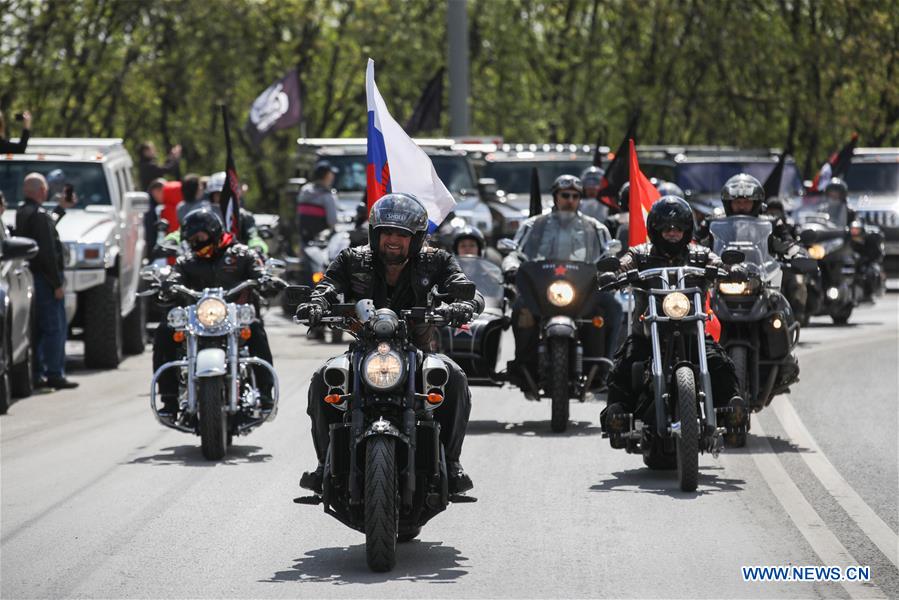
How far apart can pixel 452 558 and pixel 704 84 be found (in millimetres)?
36431

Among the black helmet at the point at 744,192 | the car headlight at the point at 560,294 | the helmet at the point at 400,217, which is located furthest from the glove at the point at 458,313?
the car headlight at the point at 560,294

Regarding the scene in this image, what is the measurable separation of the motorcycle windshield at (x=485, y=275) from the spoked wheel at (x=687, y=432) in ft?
17.3

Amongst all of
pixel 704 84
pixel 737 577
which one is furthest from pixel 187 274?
pixel 704 84

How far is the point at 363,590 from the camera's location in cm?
826

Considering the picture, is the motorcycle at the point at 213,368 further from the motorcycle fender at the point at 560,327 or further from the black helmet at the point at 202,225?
the motorcycle fender at the point at 560,327

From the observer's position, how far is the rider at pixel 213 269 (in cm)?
1336

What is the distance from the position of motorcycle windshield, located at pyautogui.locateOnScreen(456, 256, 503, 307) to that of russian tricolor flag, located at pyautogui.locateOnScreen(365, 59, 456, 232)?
13.3 feet

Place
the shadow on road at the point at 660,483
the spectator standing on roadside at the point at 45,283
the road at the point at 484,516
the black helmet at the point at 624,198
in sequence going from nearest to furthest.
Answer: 1. the road at the point at 484,516
2. the shadow on road at the point at 660,483
3. the spectator standing on roadside at the point at 45,283
4. the black helmet at the point at 624,198

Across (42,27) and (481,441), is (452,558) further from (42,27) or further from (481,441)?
(42,27)

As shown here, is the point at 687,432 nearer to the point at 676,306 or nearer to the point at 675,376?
the point at 675,376

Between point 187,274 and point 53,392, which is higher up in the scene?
point 187,274

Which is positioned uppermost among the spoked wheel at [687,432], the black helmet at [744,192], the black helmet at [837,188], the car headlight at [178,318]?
the black helmet at [744,192]

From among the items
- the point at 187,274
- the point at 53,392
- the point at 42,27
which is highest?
the point at 42,27

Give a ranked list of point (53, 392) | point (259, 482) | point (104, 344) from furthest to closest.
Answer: point (104, 344)
point (53, 392)
point (259, 482)
